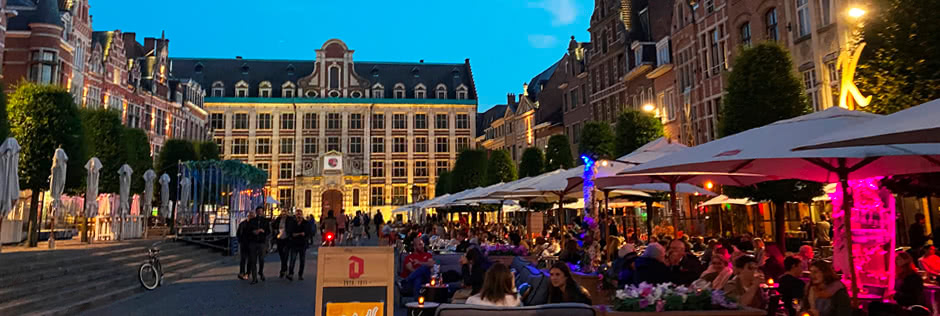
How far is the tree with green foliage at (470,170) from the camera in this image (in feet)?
153

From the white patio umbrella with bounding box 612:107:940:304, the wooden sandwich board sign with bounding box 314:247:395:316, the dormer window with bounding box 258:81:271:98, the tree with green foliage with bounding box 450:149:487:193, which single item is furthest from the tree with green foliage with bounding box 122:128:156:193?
the dormer window with bounding box 258:81:271:98

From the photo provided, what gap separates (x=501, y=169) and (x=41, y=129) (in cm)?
2600

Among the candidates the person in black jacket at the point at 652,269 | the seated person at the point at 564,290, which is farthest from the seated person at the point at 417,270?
the seated person at the point at 564,290

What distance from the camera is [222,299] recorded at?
1166 cm

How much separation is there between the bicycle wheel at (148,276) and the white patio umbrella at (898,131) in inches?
505

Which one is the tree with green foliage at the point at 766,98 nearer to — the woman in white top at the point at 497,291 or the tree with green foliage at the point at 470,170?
the woman in white top at the point at 497,291

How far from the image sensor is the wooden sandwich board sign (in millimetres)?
4574

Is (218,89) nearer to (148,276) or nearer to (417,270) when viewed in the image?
(148,276)

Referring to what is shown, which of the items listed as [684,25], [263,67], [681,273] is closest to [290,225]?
[681,273]

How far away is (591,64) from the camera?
136 ft

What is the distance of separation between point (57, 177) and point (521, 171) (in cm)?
2486

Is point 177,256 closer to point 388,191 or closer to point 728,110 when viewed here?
point 728,110

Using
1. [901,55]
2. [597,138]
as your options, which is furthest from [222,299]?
[597,138]

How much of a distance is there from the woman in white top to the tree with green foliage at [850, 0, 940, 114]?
810 centimetres
